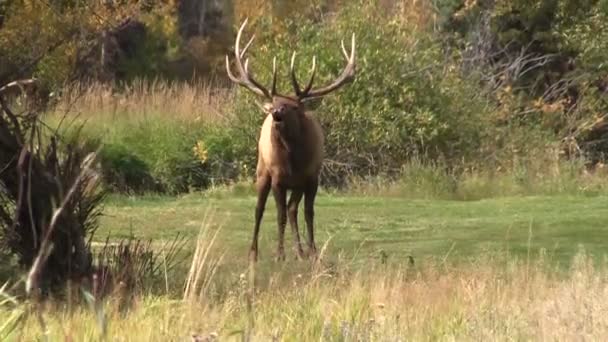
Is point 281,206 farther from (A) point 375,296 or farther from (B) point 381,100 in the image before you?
(B) point 381,100

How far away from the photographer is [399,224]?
18.5 m

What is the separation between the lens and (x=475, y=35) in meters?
33.3

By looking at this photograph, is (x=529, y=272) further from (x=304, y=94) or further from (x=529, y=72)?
(x=529, y=72)

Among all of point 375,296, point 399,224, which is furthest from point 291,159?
point 375,296

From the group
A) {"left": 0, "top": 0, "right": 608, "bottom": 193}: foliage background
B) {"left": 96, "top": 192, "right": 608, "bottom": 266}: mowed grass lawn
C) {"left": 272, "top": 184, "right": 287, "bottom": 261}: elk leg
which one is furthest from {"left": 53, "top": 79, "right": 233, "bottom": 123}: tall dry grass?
{"left": 272, "top": 184, "right": 287, "bottom": 261}: elk leg

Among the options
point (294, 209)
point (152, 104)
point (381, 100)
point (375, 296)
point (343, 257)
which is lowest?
point (152, 104)

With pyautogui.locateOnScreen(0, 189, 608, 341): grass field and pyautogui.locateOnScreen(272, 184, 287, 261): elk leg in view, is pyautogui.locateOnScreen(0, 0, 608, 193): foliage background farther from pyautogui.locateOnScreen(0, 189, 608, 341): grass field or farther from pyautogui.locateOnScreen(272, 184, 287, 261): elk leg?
pyautogui.locateOnScreen(272, 184, 287, 261): elk leg

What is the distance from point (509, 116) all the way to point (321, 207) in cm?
928

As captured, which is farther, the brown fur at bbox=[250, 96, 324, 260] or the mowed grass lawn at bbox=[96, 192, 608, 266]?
the mowed grass lawn at bbox=[96, 192, 608, 266]

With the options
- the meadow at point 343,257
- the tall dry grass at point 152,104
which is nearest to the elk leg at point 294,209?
the meadow at point 343,257

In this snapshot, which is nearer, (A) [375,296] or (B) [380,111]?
(A) [375,296]

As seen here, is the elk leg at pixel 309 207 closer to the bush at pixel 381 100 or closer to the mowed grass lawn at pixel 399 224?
the mowed grass lawn at pixel 399 224

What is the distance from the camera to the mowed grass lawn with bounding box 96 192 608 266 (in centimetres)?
1491

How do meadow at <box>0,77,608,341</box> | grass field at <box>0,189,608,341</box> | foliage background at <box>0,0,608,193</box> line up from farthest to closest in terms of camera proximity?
foliage background at <box>0,0,608,193</box> < meadow at <box>0,77,608,341</box> < grass field at <box>0,189,608,341</box>
